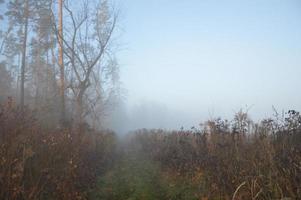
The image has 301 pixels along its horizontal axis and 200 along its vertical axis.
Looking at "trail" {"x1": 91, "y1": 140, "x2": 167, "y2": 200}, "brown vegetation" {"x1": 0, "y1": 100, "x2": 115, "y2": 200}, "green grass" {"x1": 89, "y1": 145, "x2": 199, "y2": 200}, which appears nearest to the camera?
"brown vegetation" {"x1": 0, "y1": 100, "x2": 115, "y2": 200}

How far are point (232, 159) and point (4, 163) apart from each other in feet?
17.5

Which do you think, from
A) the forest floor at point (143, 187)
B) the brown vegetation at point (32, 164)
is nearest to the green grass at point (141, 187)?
the forest floor at point (143, 187)

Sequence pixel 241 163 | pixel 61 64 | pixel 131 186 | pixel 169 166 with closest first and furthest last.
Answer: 1. pixel 241 163
2. pixel 131 186
3. pixel 169 166
4. pixel 61 64

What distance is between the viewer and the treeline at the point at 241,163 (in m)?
5.50

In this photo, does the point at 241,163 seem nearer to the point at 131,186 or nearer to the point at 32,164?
the point at 131,186

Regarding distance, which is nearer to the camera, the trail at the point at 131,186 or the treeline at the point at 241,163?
the treeline at the point at 241,163

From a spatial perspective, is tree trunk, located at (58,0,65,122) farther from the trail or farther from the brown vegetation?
the brown vegetation

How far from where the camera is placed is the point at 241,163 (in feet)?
23.2

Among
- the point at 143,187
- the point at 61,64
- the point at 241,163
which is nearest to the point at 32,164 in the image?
the point at 143,187

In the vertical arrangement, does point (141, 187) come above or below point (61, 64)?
below

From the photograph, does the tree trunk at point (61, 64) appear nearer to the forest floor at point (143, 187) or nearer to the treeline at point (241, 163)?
the forest floor at point (143, 187)

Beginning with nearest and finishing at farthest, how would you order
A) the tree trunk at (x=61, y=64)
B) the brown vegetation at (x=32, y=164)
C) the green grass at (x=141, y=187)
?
the brown vegetation at (x=32, y=164), the green grass at (x=141, y=187), the tree trunk at (x=61, y=64)

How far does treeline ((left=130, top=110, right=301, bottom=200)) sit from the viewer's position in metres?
5.50

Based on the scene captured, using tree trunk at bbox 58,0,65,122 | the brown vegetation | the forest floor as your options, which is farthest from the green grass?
tree trunk at bbox 58,0,65,122
